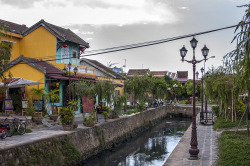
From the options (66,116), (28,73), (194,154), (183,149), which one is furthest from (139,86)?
(194,154)

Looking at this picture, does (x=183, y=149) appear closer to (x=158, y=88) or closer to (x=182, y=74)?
(x=158, y=88)

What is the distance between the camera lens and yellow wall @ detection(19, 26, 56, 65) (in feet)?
72.9

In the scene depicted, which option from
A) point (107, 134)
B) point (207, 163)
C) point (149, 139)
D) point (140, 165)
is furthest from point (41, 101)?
point (207, 163)

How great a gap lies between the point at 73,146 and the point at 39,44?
12.5 meters

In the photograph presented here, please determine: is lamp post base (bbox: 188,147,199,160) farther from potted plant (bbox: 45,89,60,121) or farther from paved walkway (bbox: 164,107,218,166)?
potted plant (bbox: 45,89,60,121)

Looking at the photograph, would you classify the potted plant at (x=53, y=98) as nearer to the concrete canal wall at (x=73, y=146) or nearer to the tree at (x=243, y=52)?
the concrete canal wall at (x=73, y=146)

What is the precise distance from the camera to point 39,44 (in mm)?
22812

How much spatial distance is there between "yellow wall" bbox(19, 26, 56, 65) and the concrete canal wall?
7754mm

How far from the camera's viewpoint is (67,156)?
496 inches

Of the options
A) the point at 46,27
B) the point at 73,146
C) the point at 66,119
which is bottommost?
the point at 73,146

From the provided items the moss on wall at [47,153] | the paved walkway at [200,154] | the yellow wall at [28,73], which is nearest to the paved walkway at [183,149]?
Answer: the paved walkway at [200,154]

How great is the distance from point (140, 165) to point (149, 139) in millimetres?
8150

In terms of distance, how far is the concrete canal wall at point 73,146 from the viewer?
9.84 meters

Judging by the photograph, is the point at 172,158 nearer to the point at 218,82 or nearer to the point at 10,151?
the point at 10,151
